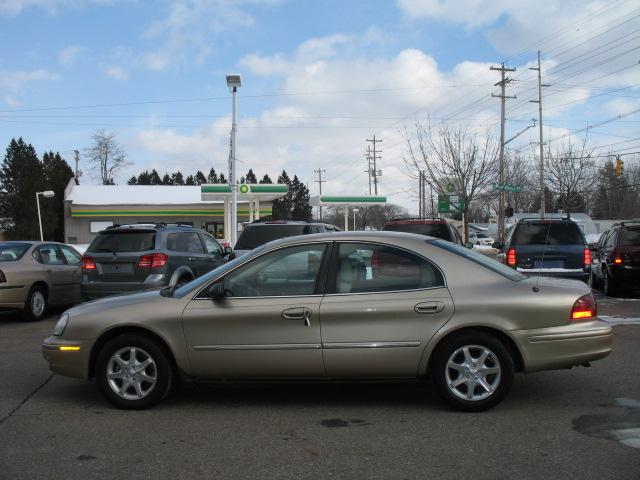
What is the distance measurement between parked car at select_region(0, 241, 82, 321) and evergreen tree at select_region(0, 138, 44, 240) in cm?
4159

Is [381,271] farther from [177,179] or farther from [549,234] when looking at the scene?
[177,179]

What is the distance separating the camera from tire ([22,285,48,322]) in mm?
10766

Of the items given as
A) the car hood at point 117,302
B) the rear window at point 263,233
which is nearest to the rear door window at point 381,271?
the car hood at point 117,302

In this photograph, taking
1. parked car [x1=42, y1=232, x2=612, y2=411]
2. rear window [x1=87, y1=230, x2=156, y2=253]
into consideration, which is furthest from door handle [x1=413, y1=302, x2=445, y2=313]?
rear window [x1=87, y1=230, x2=156, y2=253]

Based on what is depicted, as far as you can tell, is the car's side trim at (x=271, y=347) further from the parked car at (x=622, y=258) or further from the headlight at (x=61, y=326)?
the parked car at (x=622, y=258)

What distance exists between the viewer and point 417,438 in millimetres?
4477

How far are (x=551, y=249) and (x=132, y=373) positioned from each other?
8866mm

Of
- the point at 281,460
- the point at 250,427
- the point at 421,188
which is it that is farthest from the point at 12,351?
the point at 421,188

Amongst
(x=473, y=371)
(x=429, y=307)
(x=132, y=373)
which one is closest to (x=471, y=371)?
(x=473, y=371)

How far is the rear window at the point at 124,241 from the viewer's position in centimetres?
982

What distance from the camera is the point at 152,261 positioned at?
970cm

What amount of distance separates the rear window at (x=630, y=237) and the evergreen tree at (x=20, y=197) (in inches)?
1876

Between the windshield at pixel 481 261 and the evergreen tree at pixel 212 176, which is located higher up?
the evergreen tree at pixel 212 176

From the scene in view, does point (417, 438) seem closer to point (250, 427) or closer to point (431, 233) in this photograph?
point (250, 427)
